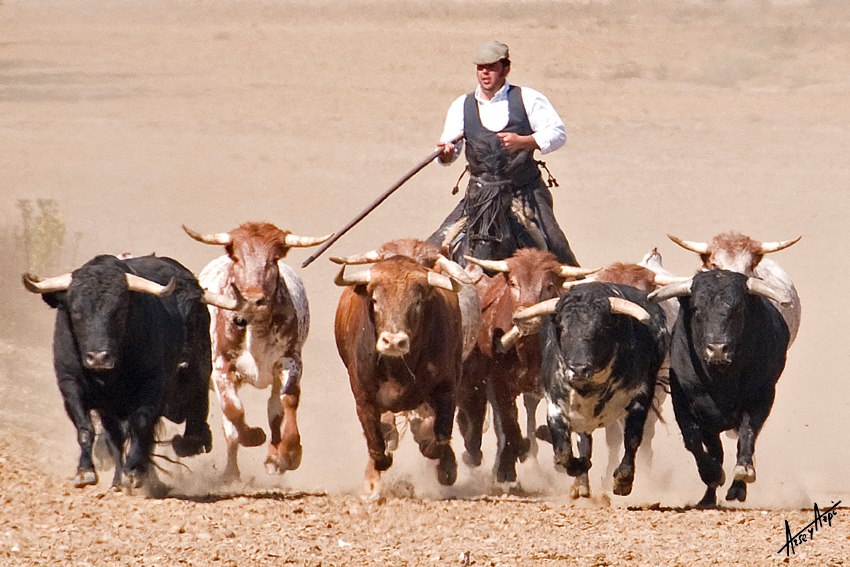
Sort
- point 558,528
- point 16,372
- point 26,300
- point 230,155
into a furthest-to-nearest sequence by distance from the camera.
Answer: point 230,155 < point 26,300 < point 16,372 < point 558,528

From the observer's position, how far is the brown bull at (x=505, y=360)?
46.3 ft

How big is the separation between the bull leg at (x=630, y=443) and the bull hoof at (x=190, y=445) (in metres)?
2.80

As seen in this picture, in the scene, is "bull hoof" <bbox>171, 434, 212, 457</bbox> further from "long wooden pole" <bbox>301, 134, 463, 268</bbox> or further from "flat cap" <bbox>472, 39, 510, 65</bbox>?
"flat cap" <bbox>472, 39, 510, 65</bbox>

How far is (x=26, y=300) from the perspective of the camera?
22.2 m

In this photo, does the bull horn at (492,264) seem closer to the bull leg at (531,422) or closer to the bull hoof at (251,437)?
the bull leg at (531,422)

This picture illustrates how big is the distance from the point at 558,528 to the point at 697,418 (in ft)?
5.40

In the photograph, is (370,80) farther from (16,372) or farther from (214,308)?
(214,308)

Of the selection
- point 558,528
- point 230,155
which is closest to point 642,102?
point 230,155

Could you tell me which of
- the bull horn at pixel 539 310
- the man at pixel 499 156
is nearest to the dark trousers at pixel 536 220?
the man at pixel 499 156

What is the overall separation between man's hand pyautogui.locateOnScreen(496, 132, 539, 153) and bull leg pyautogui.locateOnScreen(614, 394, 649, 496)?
7.70 ft

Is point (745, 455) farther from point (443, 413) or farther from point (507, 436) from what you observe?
point (507, 436)

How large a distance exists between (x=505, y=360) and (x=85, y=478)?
3.17 m

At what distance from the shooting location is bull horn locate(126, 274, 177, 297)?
42.1ft

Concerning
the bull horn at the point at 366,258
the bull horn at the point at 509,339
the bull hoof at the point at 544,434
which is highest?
the bull horn at the point at 366,258
